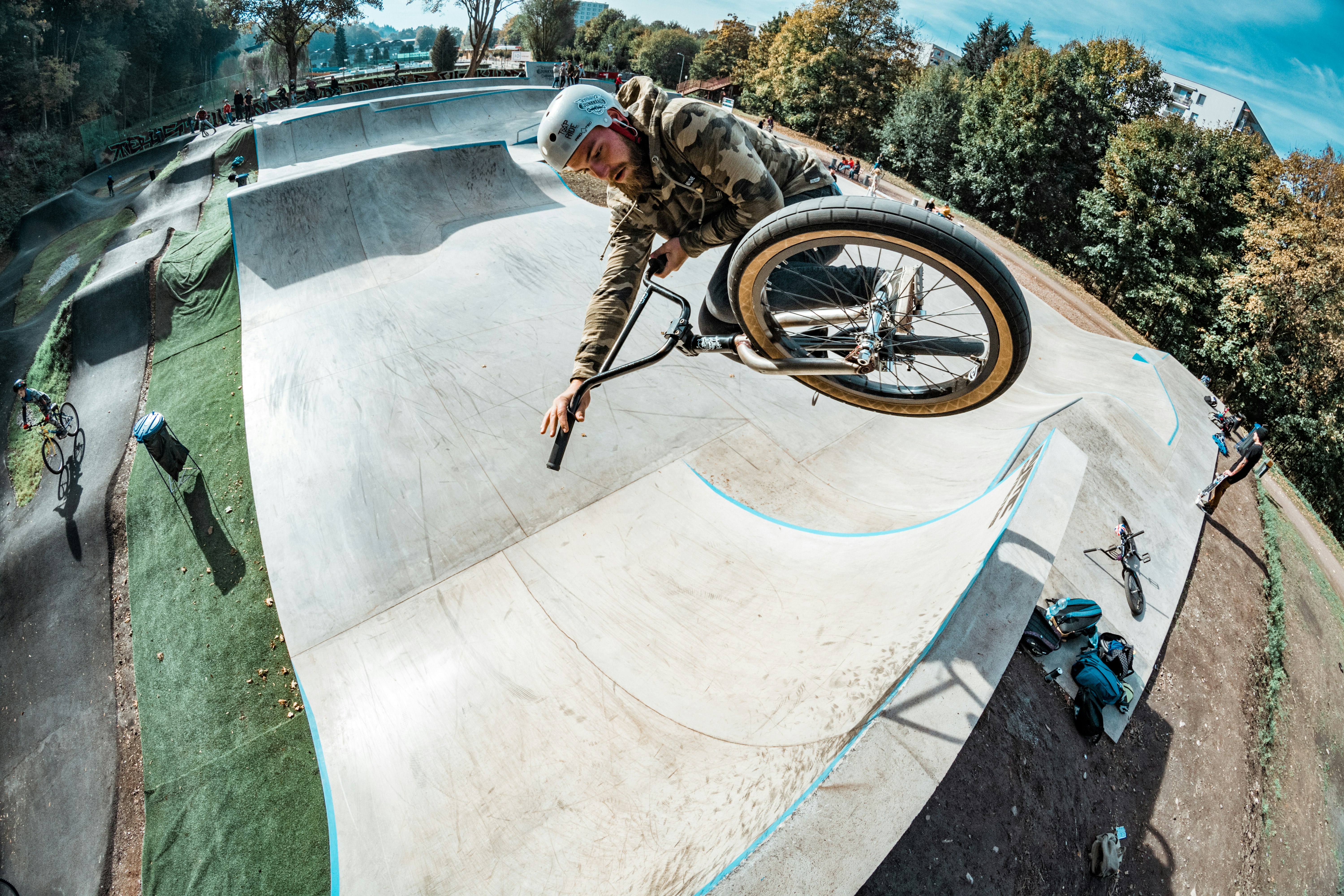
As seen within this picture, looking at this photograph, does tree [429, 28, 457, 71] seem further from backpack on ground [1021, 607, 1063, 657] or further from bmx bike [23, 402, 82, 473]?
backpack on ground [1021, 607, 1063, 657]

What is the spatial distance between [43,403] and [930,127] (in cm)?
3691

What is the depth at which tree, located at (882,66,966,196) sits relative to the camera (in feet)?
101

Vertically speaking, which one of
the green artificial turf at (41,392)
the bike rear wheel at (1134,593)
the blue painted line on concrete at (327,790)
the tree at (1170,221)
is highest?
the tree at (1170,221)

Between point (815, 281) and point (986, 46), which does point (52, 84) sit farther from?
point (986, 46)

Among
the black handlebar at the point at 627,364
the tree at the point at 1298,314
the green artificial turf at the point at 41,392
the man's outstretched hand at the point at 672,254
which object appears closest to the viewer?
the black handlebar at the point at 627,364

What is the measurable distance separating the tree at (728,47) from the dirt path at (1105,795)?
5812cm

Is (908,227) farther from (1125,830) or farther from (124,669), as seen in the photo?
(124,669)

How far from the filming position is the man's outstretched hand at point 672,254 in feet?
10.7

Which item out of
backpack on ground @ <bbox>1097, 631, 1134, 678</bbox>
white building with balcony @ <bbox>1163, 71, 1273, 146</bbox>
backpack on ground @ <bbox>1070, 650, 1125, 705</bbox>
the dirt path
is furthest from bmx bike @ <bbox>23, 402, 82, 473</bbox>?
white building with balcony @ <bbox>1163, 71, 1273, 146</bbox>

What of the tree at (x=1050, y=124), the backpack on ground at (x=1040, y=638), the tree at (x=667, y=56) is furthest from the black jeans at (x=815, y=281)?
the tree at (x=667, y=56)

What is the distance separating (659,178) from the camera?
122 inches

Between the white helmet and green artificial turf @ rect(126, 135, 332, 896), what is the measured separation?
6.00 metres

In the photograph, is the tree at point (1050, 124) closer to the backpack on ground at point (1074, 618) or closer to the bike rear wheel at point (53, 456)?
the backpack on ground at point (1074, 618)

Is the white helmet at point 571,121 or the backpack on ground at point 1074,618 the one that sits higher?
the white helmet at point 571,121
